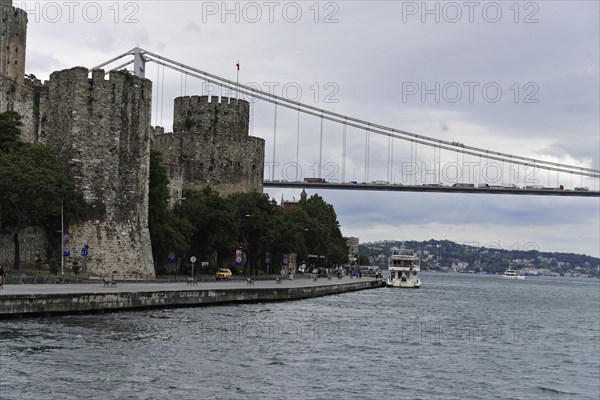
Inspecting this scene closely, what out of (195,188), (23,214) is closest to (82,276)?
(23,214)

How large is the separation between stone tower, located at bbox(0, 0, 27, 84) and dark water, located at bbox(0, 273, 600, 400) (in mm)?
32599

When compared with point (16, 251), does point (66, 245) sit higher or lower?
higher

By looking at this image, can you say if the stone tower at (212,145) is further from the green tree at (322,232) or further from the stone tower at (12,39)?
the stone tower at (12,39)

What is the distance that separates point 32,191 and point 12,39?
29.0 metres

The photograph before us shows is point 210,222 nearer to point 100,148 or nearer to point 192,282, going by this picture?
point 192,282

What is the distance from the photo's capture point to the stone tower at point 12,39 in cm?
5919

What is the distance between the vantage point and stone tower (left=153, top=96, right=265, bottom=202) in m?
60.0

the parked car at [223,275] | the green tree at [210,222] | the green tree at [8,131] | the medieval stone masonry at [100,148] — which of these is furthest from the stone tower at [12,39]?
the green tree at [8,131]

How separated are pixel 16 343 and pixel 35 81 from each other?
3633cm

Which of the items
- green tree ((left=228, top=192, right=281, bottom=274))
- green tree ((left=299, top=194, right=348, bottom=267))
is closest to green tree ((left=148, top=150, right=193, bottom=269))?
green tree ((left=228, top=192, right=281, bottom=274))

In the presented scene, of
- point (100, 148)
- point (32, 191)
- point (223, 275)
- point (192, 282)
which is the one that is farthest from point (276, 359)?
point (223, 275)

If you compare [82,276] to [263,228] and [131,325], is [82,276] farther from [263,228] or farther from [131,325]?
[263,228]

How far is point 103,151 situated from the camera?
1463 inches

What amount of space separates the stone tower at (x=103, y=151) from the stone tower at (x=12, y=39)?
893 inches
